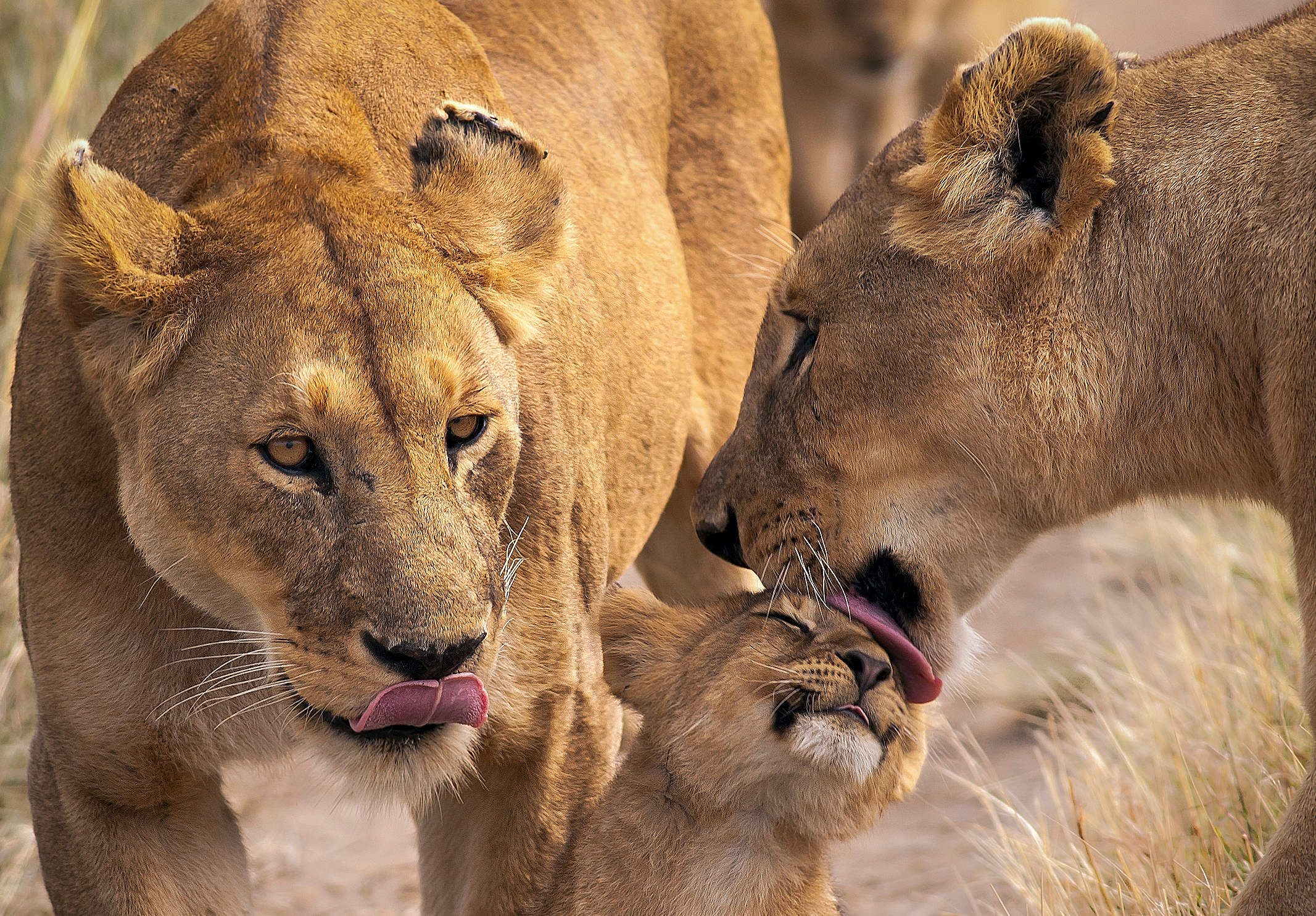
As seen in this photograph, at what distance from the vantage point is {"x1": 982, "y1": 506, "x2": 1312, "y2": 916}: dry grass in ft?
12.0

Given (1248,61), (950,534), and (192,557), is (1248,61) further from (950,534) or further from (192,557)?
(192,557)

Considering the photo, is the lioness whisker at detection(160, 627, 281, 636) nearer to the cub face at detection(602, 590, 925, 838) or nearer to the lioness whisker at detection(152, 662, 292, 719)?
the lioness whisker at detection(152, 662, 292, 719)

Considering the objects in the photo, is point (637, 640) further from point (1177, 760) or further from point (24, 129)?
point (24, 129)

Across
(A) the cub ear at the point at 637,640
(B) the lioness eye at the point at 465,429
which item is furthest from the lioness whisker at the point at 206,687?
(A) the cub ear at the point at 637,640

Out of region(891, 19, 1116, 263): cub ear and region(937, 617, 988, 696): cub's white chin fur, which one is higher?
region(891, 19, 1116, 263): cub ear

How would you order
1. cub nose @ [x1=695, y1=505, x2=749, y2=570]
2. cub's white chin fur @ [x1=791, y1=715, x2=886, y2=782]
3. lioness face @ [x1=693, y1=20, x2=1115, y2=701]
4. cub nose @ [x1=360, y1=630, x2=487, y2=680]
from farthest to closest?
cub nose @ [x1=695, y1=505, x2=749, y2=570]
lioness face @ [x1=693, y1=20, x2=1115, y2=701]
cub's white chin fur @ [x1=791, y1=715, x2=886, y2=782]
cub nose @ [x1=360, y1=630, x2=487, y2=680]

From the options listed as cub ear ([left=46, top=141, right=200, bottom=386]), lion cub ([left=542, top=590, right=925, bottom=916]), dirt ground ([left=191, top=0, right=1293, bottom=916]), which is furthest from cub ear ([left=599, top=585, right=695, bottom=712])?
dirt ground ([left=191, top=0, right=1293, bottom=916])

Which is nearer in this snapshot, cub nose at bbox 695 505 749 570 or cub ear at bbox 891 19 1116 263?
cub ear at bbox 891 19 1116 263

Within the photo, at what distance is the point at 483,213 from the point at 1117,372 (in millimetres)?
1236

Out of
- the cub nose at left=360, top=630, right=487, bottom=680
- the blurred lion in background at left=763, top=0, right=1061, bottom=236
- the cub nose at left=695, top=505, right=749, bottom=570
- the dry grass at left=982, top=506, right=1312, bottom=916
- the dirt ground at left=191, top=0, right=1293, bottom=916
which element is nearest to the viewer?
the cub nose at left=360, top=630, right=487, bottom=680

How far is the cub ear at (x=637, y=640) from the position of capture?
305cm

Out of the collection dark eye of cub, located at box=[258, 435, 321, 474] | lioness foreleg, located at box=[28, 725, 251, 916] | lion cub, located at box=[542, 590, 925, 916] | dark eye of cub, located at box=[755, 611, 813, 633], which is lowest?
lioness foreleg, located at box=[28, 725, 251, 916]

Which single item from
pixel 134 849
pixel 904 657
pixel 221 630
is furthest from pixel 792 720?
pixel 134 849

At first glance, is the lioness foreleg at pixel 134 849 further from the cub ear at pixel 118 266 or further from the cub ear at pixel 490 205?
the cub ear at pixel 490 205
